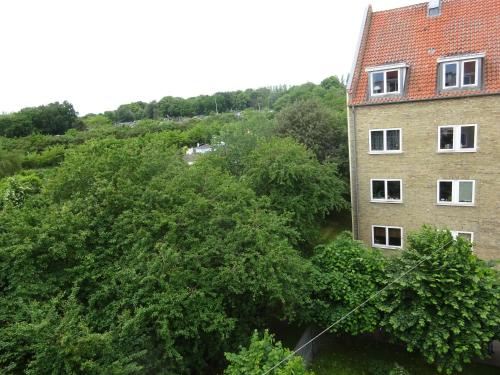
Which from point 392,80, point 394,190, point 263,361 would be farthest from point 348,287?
point 392,80

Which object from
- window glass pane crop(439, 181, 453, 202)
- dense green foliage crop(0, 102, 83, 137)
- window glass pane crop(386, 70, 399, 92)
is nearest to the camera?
window glass pane crop(439, 181, 453, 202)

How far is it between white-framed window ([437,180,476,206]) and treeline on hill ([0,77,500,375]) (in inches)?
271

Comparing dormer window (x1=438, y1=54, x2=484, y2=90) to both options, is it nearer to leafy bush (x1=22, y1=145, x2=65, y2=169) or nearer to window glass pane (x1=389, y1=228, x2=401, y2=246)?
window glass pane (x1=389, y1=228, x2=401, y2=246)

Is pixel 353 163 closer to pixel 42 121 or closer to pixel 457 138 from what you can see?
pixel 457 138

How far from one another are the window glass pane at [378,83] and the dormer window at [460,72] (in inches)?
118

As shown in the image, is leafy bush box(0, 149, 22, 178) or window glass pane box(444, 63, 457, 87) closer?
window glass pane box(444, 63, 457, 87)

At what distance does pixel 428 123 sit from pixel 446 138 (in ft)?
4.17

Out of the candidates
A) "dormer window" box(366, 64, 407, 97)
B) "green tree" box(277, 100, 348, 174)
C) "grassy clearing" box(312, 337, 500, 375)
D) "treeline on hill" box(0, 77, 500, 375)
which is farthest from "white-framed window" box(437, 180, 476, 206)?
"grassy clearing" box(312, 337, 500, 375)

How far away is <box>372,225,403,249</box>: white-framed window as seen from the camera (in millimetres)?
22031

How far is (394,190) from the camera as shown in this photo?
2159cm

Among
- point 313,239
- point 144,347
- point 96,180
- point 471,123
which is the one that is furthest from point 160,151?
point 471,123

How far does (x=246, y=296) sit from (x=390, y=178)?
1223 centimetres

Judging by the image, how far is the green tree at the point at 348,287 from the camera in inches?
568

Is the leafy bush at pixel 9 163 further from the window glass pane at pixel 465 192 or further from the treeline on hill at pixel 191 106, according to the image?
the treeline on hill at pixel 191 106
